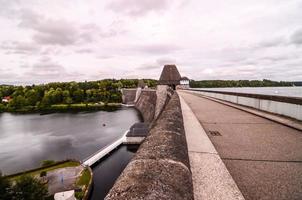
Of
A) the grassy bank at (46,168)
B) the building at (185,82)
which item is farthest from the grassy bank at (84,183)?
the building at (185,82)

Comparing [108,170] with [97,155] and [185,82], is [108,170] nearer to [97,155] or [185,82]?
[97,155]

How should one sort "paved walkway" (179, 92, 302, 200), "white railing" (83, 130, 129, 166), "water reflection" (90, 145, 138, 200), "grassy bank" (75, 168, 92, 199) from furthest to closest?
"white railing" (83, 130, 129, 166), "water reflection" (90, 145, 138, 200), "grassy bank" (75, 168, 92, 199), "paved walkway" (179, 92, 302, 200)

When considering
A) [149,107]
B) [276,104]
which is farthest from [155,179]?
[149,107]

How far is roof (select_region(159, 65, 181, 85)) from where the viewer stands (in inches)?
1689

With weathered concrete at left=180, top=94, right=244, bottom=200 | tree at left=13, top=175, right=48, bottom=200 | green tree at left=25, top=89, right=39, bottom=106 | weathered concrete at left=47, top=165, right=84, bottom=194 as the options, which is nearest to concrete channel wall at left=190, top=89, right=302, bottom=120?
weathered concrete at left=180, top=94, right=244, bottom=200

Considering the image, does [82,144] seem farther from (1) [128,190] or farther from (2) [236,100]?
(1) [128,190]

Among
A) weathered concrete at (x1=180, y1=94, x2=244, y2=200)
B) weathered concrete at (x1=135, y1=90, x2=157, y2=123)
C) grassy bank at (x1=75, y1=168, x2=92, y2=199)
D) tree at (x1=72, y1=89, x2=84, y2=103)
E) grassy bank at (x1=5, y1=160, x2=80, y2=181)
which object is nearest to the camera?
weathered concrete at (x1=180, y1=94, x2=244, y2=200)

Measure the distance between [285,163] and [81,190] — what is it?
1460 centimetres

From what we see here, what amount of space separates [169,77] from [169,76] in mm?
263

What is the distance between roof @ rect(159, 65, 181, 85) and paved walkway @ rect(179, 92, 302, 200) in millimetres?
38904

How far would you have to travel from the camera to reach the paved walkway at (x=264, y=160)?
1.85 meters

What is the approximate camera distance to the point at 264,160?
2586mm

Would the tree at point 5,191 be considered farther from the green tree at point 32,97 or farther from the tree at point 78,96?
the green tree at point 32,97

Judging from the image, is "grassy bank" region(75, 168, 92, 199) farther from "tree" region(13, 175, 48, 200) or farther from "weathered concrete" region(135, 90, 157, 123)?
"weathered concrete" region(135, 90, 157, 123)
